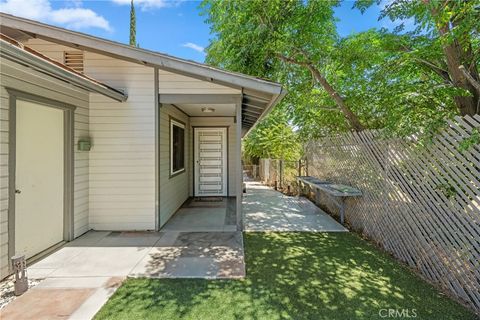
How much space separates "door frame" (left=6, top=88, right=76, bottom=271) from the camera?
328 cm

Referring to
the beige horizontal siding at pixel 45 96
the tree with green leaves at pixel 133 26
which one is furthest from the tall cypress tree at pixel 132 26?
the beige horizontal siding at pixel 45 96

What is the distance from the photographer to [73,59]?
4957 mm

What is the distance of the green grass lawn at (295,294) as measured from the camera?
258cm

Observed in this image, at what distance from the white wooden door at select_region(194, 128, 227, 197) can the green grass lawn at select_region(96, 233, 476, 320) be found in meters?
5.34

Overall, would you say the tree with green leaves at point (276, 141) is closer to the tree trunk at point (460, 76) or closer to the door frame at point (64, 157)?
the tree trunk at point (460, 76)

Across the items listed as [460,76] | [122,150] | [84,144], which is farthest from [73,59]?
[460,76]

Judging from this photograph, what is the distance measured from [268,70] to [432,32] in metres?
3.80

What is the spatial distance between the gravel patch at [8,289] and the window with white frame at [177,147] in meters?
3.54

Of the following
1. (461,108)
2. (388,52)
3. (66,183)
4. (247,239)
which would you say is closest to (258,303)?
(247,239)

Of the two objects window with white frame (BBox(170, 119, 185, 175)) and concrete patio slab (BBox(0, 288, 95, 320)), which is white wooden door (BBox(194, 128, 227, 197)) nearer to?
window with white frame (BBox(170, 119, 185, 175))

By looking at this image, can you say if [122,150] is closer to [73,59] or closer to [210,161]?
[73,59]

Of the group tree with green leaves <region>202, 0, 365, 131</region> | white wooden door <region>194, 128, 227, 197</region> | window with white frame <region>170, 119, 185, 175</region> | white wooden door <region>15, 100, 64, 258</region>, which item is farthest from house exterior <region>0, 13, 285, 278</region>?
white wooden door <region>194, 128, 227, 197</region>

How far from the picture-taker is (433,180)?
10.6ft

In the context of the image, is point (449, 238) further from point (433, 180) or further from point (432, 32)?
point (432, 32)
